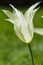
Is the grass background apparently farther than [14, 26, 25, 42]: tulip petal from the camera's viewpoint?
Yes

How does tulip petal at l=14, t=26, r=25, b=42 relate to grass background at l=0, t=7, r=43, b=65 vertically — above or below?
above

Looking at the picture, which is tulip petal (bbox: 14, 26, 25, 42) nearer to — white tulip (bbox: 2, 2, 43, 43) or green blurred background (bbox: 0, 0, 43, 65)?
white tulip (bbox: 2, 2, 43, 43)

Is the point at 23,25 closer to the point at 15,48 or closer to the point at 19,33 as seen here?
the point at 19,33

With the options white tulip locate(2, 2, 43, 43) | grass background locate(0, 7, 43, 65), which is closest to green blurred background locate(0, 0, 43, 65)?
grass background locate(0, 7, 43, 65)

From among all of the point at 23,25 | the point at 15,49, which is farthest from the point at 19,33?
the point at 15,49

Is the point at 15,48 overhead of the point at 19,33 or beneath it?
beneath

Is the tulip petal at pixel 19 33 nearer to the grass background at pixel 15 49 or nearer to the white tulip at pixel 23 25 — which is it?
the white tulip at pixel 23 25

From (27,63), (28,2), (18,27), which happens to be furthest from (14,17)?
(28,2)

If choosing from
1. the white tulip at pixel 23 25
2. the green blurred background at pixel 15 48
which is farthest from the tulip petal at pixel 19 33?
the green blurred background at pixel 15 48

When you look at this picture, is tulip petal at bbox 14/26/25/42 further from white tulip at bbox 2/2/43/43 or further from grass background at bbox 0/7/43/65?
grass background at bbox 0/7/43/65

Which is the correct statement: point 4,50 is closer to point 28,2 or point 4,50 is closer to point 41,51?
point 41,51

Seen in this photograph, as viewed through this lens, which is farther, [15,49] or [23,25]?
[15,49]
